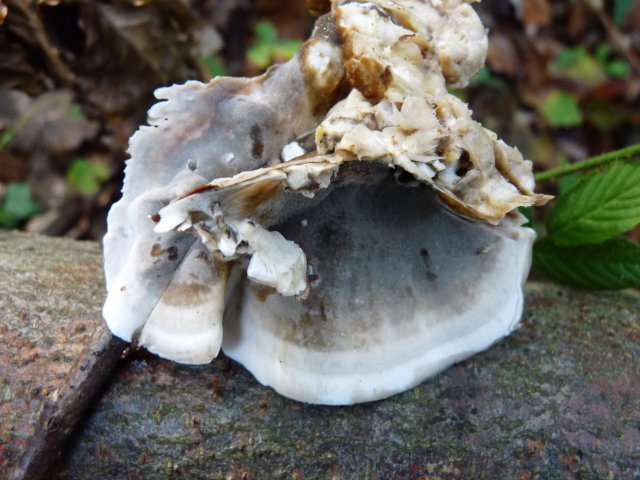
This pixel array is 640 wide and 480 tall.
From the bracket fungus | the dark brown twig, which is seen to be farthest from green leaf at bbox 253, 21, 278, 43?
the dark brown twig

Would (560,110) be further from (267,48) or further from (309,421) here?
(309,421)

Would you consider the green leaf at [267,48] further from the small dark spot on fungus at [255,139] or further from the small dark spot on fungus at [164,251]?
the small dark spot on fungus at [164,251]

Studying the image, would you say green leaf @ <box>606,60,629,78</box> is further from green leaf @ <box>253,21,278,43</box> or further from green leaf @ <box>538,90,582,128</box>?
green leaf @ <box>253,21,278,43</box>

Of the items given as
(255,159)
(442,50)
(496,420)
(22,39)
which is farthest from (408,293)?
(22,39)

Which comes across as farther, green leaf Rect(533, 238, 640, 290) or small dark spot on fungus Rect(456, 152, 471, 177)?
green leaf Rect(533, 238, 640, 290)

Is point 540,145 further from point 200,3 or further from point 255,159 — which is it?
point 255,159

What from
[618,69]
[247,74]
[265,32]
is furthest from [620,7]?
[247,74]
